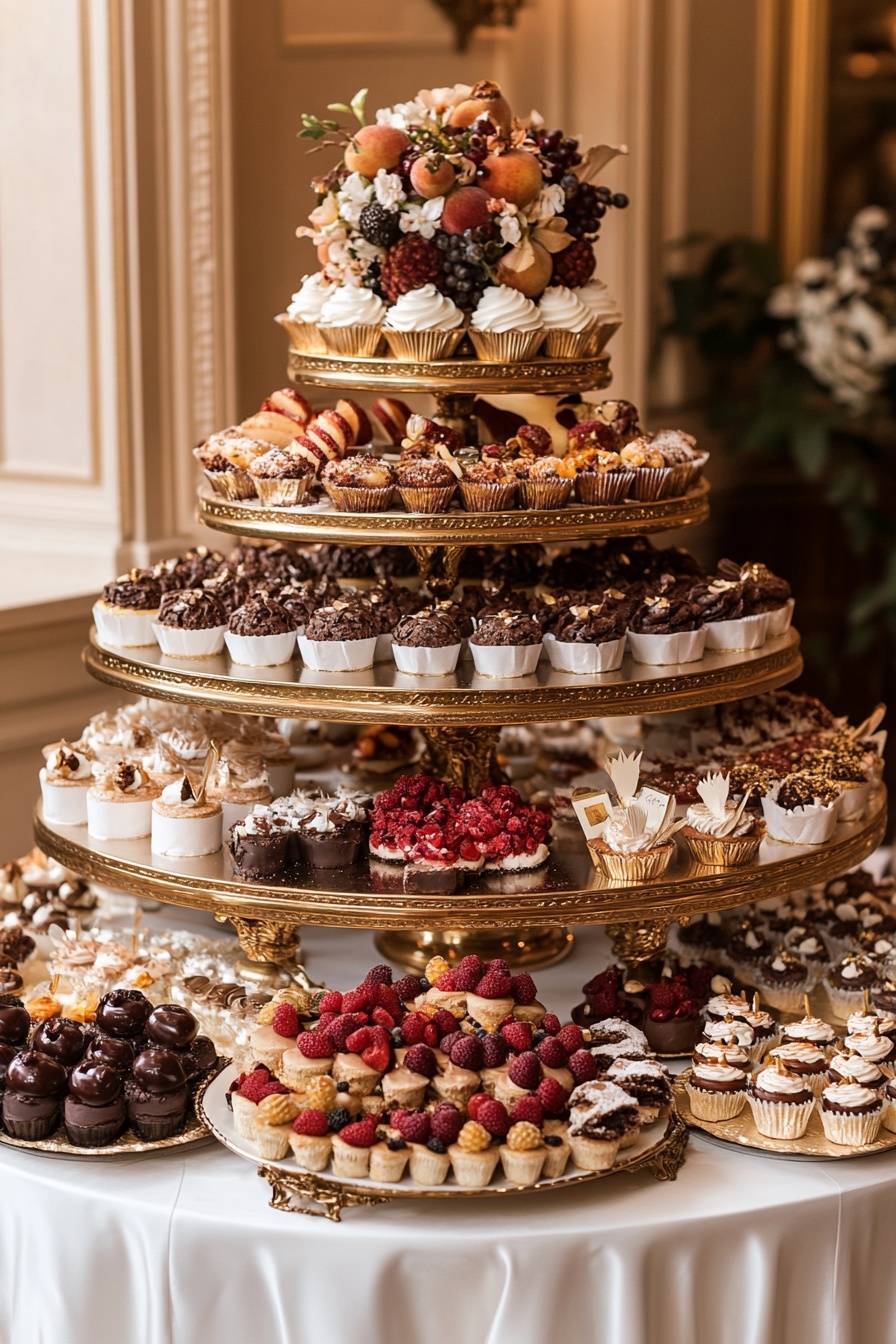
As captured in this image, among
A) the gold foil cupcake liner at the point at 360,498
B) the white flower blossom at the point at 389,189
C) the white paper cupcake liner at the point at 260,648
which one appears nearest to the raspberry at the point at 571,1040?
the white paper cupcake liner at the point at 260,648

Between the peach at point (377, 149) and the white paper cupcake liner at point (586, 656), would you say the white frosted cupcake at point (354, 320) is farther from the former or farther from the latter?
the white paper cupcake liner at point (586, 656)

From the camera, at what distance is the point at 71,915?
3.39 meters

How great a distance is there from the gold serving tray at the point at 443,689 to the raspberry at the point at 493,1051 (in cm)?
51

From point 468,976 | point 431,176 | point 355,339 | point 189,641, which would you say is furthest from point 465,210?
point 468,976

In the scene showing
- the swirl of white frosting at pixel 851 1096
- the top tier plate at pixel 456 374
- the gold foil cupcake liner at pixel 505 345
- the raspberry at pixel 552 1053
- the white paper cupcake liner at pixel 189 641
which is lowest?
the swirl of white frosting at pixel 851 1096

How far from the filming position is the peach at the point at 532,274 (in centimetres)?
304

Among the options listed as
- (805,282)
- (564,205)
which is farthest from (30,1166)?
(805,282)

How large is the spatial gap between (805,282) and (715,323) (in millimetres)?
386

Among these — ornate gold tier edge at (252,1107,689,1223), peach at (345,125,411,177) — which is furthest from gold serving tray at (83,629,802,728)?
peach at (345,125,411,177)

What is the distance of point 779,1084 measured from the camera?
8.30 ft

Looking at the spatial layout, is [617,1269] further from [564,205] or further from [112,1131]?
[564,205]

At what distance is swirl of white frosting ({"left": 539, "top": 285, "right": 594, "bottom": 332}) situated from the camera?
3061 mm

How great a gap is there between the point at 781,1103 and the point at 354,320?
57.5 inches

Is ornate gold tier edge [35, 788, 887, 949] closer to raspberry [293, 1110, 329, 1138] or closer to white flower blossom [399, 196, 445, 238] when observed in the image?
raspberry [293, 1110, 329, 1138]
